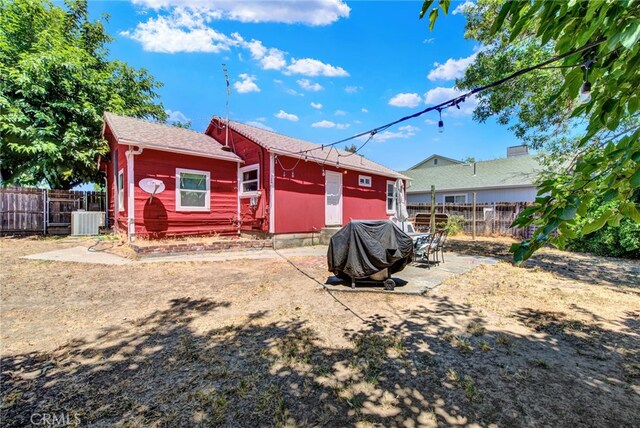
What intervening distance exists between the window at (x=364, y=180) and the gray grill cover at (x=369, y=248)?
8739 millimetres

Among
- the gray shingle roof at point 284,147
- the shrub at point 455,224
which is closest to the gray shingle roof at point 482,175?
the shrub at point 455,224

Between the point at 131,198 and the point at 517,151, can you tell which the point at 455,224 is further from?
the point at 131,198

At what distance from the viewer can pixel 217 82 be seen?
11156 mm

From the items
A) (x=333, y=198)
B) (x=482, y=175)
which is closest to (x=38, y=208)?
(x=333, y=198)

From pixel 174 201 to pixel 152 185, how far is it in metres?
0.91

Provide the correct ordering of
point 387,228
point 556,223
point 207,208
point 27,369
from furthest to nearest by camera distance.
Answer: point 207,208 < point 387,228 < point 27,369 < point 556,223

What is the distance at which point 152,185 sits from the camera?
8.97m

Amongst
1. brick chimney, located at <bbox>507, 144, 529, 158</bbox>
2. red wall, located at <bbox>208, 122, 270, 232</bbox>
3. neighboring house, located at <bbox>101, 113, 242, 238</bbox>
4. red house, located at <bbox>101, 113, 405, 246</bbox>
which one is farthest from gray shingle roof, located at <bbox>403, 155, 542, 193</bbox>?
neighboring house, located at <bbox>101, 113, 242, 238</bbox>

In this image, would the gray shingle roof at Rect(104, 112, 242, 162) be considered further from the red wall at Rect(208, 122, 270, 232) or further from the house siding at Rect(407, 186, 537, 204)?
the house siding at Rect(407, 186, 537, 204)

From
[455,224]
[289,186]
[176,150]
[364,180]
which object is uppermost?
[176,150]

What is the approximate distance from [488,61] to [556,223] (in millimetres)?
10475

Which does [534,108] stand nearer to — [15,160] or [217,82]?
[217,82]

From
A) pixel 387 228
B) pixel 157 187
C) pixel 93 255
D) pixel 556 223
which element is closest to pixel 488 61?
pixel 387 228
